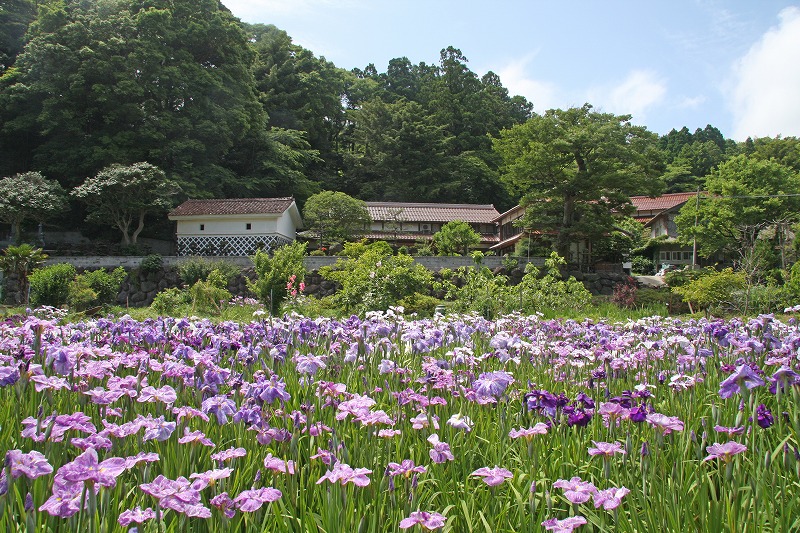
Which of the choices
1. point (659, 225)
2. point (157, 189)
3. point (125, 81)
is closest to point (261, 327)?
point (157, 189)

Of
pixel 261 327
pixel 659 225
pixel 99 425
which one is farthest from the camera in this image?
pixel 659 225

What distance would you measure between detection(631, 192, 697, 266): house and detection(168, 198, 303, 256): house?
803 inches

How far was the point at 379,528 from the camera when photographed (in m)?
1.66

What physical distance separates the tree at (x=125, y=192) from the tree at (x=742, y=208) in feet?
74.3

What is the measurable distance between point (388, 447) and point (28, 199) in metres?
24.9

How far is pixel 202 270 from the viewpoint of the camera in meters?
18.7

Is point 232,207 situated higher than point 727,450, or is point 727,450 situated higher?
point 232,207

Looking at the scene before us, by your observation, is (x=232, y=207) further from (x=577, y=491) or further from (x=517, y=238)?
(x=577, y=491)

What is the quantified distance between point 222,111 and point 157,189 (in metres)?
6.92

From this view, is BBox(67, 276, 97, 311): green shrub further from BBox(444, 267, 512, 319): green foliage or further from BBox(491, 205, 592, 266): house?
BBox(491, 205, 592, 266): house

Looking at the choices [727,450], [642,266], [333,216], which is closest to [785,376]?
[727,450]

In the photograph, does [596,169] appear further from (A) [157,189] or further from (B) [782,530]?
(B) [782,530]

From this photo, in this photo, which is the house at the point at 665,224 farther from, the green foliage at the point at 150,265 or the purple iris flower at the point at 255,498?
the purple iris flower at the point at 255,498

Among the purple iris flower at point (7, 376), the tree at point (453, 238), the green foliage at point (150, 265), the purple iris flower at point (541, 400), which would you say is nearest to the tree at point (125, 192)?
the green foliage at point (150, 265)
